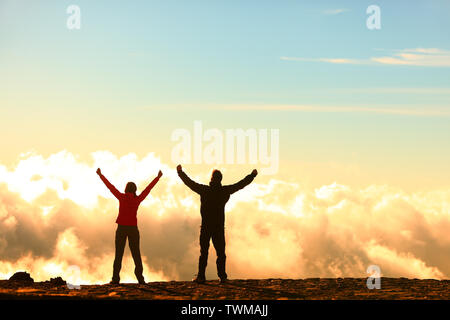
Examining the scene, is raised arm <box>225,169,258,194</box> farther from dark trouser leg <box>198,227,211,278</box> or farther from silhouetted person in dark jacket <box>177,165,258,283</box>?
dark trouser leg <box>198,227,211,278</box>

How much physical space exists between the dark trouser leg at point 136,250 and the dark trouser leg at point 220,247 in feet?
9.50

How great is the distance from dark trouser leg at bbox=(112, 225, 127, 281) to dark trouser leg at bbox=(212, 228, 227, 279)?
3340mm

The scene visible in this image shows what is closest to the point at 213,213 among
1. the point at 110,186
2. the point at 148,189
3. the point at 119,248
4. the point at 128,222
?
the point at 148,189

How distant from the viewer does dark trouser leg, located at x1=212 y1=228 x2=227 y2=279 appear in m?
22.7

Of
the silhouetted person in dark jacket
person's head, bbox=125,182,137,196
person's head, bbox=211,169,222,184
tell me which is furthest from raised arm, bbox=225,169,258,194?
person's head, bbox=125,182,137,196

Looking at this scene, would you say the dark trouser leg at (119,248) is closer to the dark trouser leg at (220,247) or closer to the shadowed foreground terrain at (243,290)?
the shadowed foreground terrain at (243,290)
